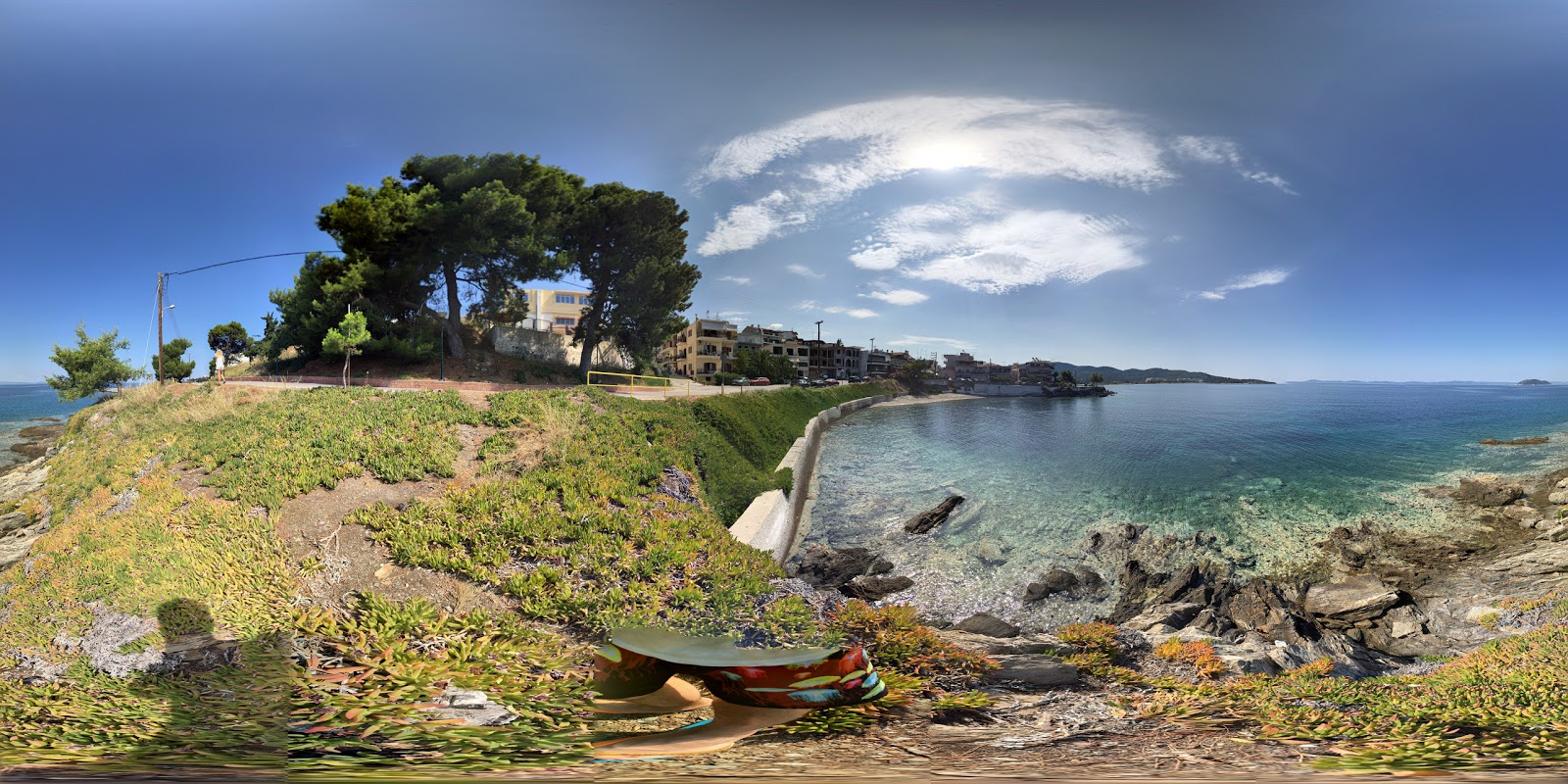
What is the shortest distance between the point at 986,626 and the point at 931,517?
4.33m

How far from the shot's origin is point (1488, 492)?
9867 millimetres

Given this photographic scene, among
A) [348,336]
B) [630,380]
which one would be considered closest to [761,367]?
[630,380]

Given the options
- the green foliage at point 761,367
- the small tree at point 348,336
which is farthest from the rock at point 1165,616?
the green foliage at point 761,367

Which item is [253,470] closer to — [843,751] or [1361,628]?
[843,751]

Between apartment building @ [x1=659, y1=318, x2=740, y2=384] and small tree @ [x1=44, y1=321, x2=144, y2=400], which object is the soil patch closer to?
small tree @ [x1=44, y1=321, x2=144, y2=400]

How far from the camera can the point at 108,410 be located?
350 inches

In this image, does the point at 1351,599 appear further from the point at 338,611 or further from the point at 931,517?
the point at 338,611

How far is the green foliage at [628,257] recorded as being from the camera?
1072 centimetres

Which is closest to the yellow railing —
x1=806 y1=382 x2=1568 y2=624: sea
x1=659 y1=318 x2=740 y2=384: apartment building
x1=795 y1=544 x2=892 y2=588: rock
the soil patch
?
x1=806 y1=382 x2=1568 y2=624: sea

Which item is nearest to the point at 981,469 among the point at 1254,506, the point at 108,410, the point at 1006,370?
the point at 1254,506

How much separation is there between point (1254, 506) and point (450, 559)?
13704 mm

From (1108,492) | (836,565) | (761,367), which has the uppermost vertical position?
(761,367)

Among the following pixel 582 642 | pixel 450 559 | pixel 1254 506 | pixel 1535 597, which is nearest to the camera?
pixel 582 642

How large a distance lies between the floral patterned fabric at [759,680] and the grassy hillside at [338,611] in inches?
6.5
